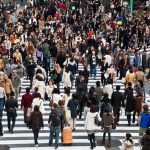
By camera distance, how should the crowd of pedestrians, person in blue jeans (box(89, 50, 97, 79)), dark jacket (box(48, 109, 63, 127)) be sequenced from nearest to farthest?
dark jacket (box(48, 109, 63, 127))
the crowd of pedestrians
person in blue jeans (box(89, 50, 97, 79))

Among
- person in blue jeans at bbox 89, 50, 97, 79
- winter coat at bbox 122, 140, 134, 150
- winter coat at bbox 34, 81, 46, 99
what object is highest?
person in blue jeans at bbox 89, 50, 97, 79

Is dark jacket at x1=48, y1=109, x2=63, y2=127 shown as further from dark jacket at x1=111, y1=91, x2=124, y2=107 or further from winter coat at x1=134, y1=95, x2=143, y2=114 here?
winter coat at x1=134, y1=95, x2=143, y2=114

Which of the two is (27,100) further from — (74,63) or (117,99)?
(74,63)

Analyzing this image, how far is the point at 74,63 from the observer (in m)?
29.0

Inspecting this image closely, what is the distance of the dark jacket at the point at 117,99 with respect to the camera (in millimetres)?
22875

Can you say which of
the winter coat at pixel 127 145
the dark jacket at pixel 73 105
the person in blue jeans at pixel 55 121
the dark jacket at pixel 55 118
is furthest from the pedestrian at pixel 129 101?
the winter coat at pixel 127 145

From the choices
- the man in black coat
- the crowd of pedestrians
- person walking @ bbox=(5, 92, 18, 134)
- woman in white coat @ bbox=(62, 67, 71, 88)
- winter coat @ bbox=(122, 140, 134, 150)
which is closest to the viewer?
winter coat @ bbox=(122, 140, 134, 150)

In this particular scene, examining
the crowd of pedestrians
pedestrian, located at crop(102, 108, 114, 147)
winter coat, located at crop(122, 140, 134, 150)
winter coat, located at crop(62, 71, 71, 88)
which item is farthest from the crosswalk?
winter coat, located at crop(122, 140, 134, 150)

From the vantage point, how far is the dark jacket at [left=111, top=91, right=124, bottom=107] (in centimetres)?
2288

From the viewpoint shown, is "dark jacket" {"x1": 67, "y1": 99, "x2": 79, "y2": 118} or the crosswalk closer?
the crosswalk

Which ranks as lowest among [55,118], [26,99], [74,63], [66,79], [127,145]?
[127,145]

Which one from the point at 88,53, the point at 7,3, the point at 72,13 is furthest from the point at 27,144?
the point at 7,3

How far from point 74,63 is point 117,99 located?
6.35 meters

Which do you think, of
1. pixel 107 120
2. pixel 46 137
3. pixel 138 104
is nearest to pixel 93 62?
pixel 138 104
